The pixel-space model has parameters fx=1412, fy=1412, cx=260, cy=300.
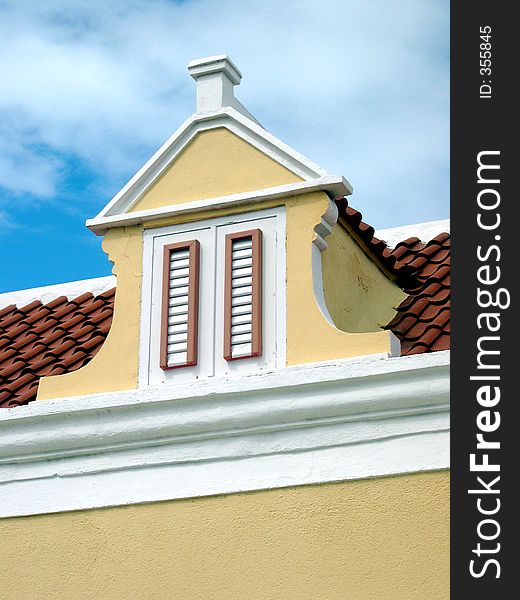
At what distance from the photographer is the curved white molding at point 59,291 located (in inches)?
447

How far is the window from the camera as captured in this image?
27.8 ft

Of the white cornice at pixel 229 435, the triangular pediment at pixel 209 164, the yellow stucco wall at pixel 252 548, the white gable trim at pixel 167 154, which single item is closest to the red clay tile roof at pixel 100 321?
the white cornice at pixel 229 435

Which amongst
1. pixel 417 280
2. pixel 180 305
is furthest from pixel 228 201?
pixel 417 280

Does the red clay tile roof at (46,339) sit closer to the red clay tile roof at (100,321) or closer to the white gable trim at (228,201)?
the red clay tile roof at (100,321)

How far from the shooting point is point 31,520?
8.73 meters

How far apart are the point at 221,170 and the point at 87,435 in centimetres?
187

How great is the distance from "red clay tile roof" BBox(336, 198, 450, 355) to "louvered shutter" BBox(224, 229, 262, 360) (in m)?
0.80

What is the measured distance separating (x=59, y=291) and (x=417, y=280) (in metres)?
3.24

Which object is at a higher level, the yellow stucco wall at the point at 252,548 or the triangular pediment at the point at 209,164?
the triangular pediment at the point at 209,164

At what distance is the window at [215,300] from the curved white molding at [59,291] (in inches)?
93.5

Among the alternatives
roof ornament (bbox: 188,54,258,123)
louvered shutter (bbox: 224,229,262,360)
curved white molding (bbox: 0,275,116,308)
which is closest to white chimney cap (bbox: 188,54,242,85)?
roof ornament (bbox: 188,54,258,123)

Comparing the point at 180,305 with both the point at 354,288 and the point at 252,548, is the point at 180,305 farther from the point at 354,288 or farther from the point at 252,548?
the point at 252,548

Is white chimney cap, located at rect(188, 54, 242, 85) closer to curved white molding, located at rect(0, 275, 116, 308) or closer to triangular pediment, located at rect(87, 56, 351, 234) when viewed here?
triangular pediment, located at rect(87, 56, 351, 234)

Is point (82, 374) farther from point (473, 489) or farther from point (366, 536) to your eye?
point (473, 489)
